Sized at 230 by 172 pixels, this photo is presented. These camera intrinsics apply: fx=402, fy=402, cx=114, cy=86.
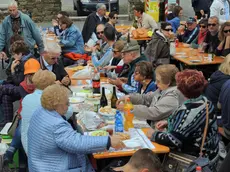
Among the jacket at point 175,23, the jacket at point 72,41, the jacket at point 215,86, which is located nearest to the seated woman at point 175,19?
the jacket at point 175,23

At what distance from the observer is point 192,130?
3.67 meters

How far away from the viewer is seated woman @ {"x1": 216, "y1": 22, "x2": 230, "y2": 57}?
25.8 feet

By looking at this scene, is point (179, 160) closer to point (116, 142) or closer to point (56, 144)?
point (116, 142)

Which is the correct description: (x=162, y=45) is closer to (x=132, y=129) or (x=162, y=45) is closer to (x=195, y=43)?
(x=195, y=43)

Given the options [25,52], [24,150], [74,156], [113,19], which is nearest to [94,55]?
[25,52]

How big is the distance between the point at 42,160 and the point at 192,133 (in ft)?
4.56

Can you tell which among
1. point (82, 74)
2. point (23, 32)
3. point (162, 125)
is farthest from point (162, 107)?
point (23, 32)

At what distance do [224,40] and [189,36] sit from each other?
6.84 feet

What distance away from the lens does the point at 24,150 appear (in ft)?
15.1

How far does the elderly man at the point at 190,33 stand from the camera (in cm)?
984

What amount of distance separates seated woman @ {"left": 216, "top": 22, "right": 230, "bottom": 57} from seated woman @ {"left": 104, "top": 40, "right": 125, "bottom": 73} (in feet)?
8.33

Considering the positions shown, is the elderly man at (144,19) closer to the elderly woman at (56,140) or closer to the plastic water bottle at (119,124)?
the plastic water bottle at (119,124)

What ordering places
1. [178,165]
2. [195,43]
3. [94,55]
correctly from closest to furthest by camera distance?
[178,165]
[94,55]
[195,43]

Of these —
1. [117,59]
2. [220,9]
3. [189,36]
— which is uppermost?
[220,9]
